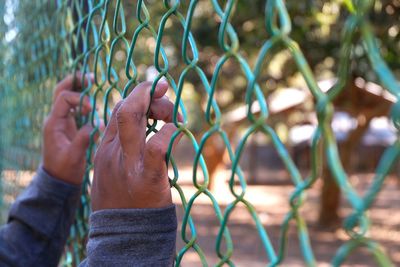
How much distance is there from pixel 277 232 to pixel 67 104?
859 centimetres

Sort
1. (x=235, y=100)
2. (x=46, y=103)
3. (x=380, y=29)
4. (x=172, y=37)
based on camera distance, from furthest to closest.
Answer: (x=235, y=100) < (x=172, y=37) < (x=380, y=29) < (x=46, y=103)

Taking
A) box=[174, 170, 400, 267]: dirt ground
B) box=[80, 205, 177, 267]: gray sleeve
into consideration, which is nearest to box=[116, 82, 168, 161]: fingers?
box=[80, 205, 177, 267]: gray sleeve

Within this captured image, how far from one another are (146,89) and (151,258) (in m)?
0.29

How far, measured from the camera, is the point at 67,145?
4.99 ft

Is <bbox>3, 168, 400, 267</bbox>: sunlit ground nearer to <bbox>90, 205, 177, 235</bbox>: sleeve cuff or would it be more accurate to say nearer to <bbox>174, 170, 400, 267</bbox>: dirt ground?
<bbox>174, 170, 400, 267</bbox>: dirt ground

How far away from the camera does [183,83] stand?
92cm

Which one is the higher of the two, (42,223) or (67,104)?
(67,104)

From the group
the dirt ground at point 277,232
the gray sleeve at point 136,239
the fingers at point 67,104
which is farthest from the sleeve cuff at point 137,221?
the dirt ground at point 277,232

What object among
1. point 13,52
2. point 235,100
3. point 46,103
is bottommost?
point 235,100

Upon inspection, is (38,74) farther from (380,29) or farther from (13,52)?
(380,29)

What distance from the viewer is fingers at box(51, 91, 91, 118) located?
1477 mm

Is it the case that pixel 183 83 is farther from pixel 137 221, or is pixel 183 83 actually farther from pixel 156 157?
pixel 137 221

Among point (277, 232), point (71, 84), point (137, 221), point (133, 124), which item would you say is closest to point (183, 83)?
point (133, 124)

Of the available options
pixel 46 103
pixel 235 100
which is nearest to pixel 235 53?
pixel 46 103
